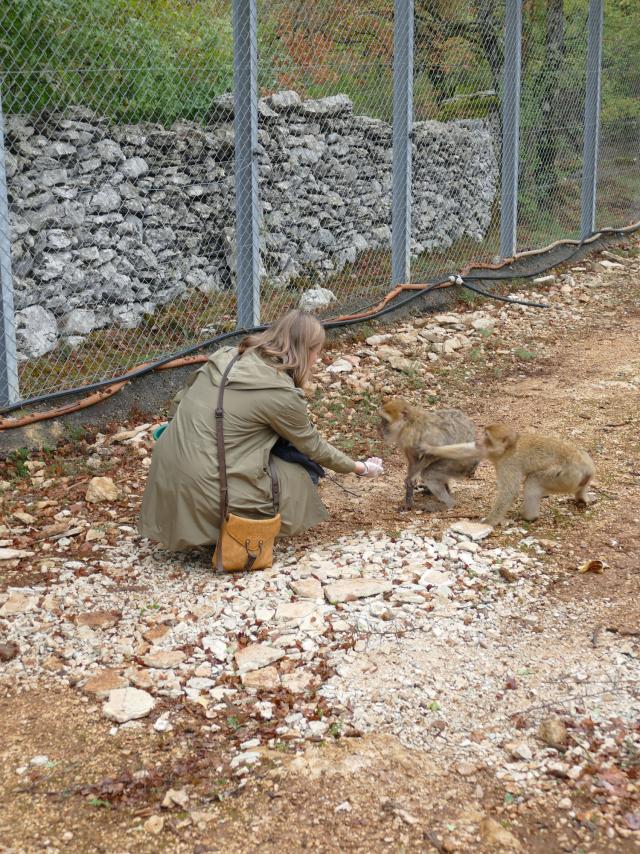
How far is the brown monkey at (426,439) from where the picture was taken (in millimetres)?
6766

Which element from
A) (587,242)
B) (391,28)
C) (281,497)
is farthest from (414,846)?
(587,242)

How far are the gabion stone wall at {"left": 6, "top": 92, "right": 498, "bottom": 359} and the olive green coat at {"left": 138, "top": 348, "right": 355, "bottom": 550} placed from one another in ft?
8.88

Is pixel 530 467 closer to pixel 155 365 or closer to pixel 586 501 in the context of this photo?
pixel 586 501

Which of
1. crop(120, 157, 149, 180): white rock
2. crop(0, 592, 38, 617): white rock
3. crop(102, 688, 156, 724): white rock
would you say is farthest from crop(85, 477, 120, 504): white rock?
crop(120, 157, 149, 180): white rock

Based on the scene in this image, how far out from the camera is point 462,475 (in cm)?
683

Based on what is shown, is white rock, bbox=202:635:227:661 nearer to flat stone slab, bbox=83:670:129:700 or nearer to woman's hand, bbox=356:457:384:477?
flat stone slab, bbox=83:670:129:700

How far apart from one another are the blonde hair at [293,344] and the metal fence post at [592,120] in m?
10.5

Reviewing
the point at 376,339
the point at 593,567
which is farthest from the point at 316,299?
the point at 593,567

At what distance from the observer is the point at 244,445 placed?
18.9 feet

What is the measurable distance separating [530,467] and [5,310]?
4.14 m

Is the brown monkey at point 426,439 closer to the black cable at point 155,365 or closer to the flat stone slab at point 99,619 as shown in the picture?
the flat stone slab at point 99,619

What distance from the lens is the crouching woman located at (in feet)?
18.7

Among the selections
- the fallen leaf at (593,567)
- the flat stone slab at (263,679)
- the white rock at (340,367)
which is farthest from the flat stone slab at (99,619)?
the white rock at (340,367)

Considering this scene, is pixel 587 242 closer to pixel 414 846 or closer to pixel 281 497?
pixel 281 497
